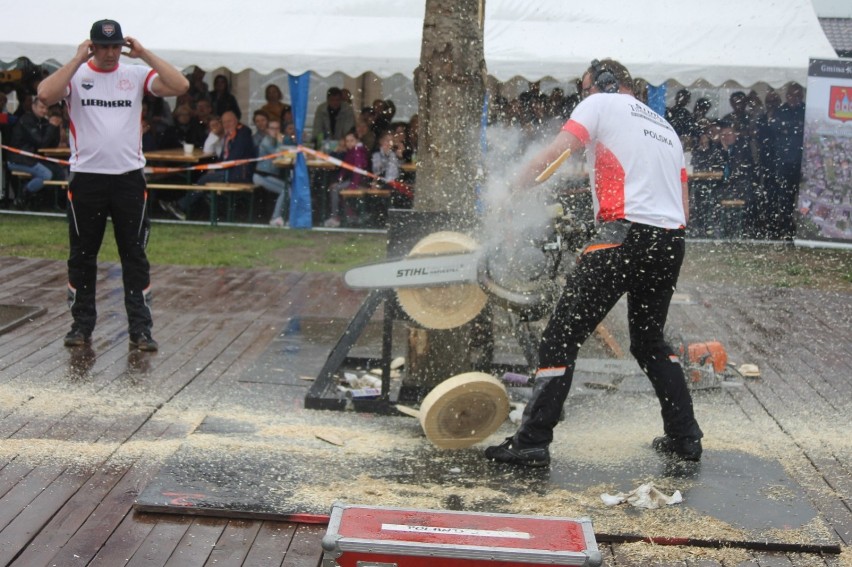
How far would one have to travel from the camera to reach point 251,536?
12.7 ft

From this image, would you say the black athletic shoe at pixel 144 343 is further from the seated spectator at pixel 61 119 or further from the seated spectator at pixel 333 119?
the seated spectator at pixel 61 119

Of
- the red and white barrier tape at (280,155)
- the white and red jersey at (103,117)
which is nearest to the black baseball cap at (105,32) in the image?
the white and red jersey at (103,117)

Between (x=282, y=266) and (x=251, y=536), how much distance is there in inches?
275

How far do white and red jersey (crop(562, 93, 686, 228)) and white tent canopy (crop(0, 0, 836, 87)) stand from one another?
788cm

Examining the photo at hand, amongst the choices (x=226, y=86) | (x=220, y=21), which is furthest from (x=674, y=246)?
(x=226, y=86)

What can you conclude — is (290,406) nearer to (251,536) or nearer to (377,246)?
(251,536)

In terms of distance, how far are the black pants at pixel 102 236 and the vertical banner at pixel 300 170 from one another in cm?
688

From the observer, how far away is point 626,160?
462cm

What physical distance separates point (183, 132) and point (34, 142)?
2.06m

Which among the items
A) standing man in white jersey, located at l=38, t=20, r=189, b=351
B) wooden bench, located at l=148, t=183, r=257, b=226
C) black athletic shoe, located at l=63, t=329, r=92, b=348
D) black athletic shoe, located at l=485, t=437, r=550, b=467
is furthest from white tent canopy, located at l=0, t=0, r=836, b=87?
black athletic shoe, located at l=485, t=437, r=550, b=467

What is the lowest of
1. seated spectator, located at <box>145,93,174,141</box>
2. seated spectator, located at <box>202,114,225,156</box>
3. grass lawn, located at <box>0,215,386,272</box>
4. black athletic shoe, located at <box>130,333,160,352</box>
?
grass lawn, located at <box>0,215,386,272</box>

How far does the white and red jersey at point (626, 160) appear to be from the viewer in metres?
4.60

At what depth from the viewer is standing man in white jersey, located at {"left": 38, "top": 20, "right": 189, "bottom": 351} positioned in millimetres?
6391

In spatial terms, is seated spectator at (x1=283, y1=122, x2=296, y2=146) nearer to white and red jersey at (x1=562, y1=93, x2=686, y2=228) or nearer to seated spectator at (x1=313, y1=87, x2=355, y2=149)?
seated spectator at (x1=313, y1=87, x2=355, y2=149)
